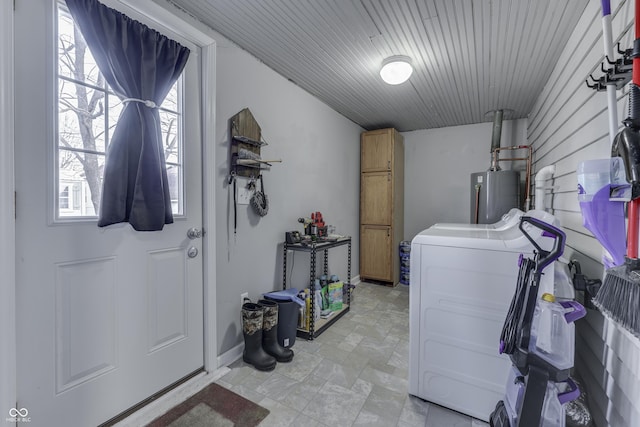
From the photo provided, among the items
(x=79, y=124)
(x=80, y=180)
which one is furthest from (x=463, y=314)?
(x=79, y=124)

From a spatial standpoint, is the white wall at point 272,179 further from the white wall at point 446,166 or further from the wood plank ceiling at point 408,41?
the white wall at point 446,166

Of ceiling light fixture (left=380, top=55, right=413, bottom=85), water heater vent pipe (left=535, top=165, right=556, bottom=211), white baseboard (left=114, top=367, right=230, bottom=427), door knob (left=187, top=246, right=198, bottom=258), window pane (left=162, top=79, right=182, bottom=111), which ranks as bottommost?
white baseboard (left=114, top=367, right=230, bottom=427)

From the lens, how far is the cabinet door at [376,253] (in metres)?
4.04

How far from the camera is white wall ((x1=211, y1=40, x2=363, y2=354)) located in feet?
6.72

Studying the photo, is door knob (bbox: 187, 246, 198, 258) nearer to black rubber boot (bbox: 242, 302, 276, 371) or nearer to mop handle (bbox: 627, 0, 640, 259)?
black rubber boot (bbox: 242, 302, 276, 371)

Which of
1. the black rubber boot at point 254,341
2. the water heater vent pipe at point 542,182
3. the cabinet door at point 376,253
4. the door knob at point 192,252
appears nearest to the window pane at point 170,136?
the door knob at point 192,252

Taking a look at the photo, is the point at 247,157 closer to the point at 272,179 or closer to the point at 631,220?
the point at 272,179

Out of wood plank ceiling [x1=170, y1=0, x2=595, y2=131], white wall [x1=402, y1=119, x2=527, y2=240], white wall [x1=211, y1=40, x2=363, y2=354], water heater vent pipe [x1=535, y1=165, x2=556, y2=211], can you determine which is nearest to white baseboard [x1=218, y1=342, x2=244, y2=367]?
white wall [x1=211, y1=40, x2=363, y2=354]

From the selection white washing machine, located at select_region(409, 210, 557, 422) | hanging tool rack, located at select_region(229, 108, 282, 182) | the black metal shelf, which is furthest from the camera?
the black metal shelf

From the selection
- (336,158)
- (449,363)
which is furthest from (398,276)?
(449,363)

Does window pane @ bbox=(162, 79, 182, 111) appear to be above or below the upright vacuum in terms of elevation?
above

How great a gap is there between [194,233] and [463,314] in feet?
5.90

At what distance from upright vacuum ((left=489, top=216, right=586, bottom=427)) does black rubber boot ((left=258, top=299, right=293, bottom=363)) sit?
1487mm

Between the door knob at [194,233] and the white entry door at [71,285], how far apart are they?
2.2 inches
